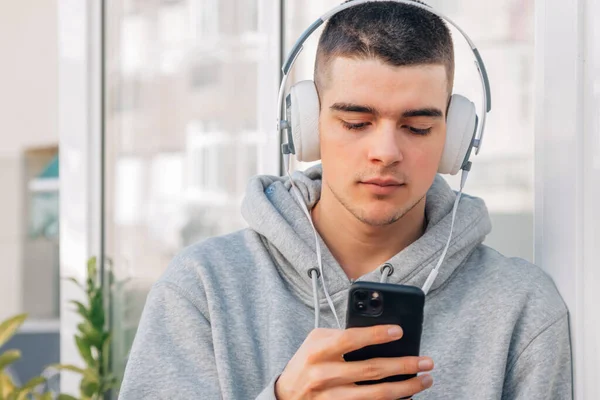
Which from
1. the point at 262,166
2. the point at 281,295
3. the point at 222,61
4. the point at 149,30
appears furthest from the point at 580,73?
the point at 149,30

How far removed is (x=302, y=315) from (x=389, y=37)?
1.57ft

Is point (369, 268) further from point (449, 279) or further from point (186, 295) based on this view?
point (186, 295)

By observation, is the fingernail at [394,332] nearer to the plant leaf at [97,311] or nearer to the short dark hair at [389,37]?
the short dark hair at [389,37]

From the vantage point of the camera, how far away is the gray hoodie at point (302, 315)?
56.3 inches

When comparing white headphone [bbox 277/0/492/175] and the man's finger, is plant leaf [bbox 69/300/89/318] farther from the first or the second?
the man's finger

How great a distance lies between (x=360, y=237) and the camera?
1.57 metres

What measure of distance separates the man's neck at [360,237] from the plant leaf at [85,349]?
1865 mm

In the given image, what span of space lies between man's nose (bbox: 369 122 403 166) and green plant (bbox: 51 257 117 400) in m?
2.07

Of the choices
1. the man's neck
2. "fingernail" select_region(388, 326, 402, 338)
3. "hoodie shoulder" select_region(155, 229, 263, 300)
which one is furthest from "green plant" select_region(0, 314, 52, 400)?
"fingernail" select_region(388, 326, 402, 338)

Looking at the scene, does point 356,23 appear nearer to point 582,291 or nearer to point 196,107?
point 582,291

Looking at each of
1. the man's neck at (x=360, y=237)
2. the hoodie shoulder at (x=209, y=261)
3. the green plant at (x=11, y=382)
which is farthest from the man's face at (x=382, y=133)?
the green plant at (x=11, y=382)

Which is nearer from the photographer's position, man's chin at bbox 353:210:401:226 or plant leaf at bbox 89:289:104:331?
man's chin at bbox 353:210:401:226

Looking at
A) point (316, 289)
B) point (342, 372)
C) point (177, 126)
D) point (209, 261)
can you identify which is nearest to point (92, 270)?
point (177, 126)

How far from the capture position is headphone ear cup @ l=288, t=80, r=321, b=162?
149cm
